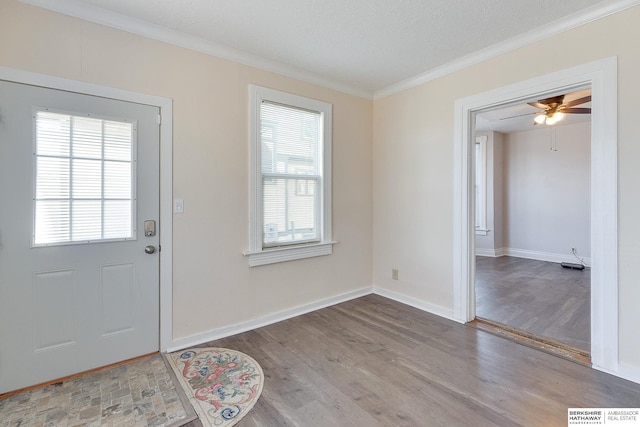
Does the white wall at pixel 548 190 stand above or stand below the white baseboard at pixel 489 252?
above

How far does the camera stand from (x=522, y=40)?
8.20ft

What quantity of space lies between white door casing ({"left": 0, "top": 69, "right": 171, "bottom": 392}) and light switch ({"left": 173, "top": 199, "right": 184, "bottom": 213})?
134 mm

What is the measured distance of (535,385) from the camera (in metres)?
1.98

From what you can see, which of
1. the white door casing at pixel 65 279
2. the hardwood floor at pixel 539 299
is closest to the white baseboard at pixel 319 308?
the white door casing at pixel 65 279

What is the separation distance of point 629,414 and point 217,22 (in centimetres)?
376

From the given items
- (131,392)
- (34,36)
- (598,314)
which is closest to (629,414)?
(598,314)

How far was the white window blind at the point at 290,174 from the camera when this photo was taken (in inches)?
119

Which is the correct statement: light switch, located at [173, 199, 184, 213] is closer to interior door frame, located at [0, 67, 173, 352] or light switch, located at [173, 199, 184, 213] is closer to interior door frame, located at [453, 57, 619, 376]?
interior door frame, located at [0, 67, 173, 352]

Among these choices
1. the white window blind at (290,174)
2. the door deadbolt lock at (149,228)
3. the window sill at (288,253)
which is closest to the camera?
the door deadbolt lock at (149,228)

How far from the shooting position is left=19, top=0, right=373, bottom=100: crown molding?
6.72ft

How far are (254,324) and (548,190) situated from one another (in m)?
6.12

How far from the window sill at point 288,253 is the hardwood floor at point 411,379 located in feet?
2.17

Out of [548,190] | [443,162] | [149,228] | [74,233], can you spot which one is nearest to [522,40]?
[443,162]

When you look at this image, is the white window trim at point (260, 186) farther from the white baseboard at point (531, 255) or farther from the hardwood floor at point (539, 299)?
the white baseboard at point (531, 255)
